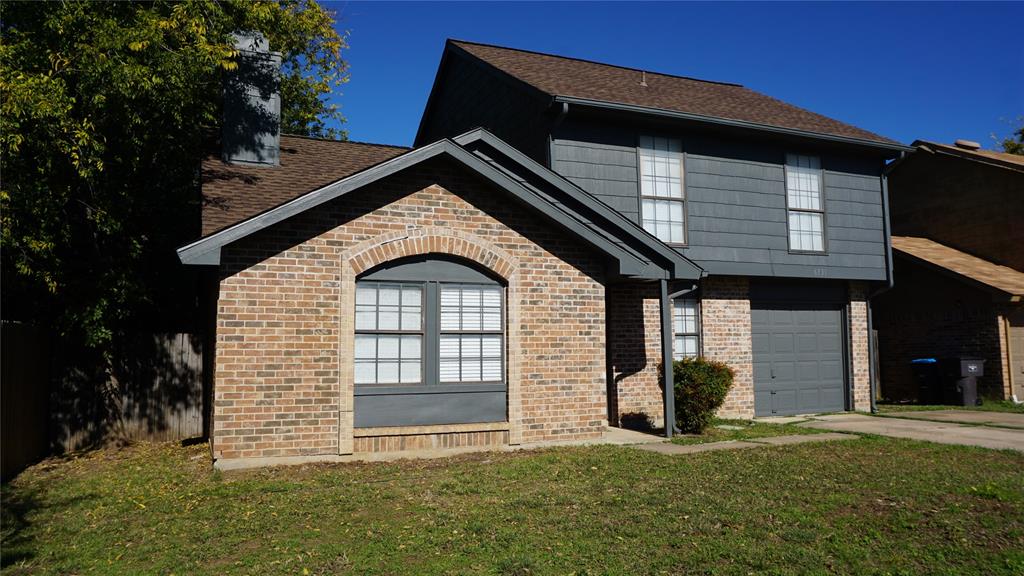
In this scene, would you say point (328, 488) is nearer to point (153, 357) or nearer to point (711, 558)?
point (711, 558)

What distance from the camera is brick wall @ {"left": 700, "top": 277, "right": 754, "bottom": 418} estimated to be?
1434cm

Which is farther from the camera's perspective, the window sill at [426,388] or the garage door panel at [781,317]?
the garage door panel at [781,317]

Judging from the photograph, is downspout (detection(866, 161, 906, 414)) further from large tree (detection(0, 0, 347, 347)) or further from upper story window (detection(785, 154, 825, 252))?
large tree (detection(0, 0, 347, 347))

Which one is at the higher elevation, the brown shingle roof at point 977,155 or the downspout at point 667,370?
the brown shingle roof at point 977,155

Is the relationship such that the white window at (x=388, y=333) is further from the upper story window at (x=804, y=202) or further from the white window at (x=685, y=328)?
the upper story window at (x=804, y=202)

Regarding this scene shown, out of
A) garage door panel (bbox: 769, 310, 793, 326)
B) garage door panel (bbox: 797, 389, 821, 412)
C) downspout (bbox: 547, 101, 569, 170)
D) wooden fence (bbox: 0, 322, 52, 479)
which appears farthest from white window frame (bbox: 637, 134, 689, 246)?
wooden fence (bbox: 0, 322, 52, 479)

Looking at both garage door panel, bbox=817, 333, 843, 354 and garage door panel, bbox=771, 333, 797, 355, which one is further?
garage door panel, bbox=817, 333, 843, 354

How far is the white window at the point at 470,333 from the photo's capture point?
10297 millimetres

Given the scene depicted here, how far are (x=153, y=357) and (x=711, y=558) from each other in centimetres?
1031

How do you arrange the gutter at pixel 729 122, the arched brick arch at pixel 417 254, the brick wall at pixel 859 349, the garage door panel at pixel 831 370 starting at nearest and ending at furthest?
the arched brick arch at pixel 417 254 < the gutter at pixel 729 122 < the garage door panel at pixel 831 370 < the brick wall at pixel 859 349

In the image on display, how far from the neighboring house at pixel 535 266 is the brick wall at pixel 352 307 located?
0.03 m

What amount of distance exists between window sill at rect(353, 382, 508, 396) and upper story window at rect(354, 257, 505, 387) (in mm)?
58

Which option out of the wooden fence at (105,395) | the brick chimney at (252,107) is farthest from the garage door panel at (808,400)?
the wooden fence at (105,395)

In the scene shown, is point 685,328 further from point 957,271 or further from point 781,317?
point 957,271
